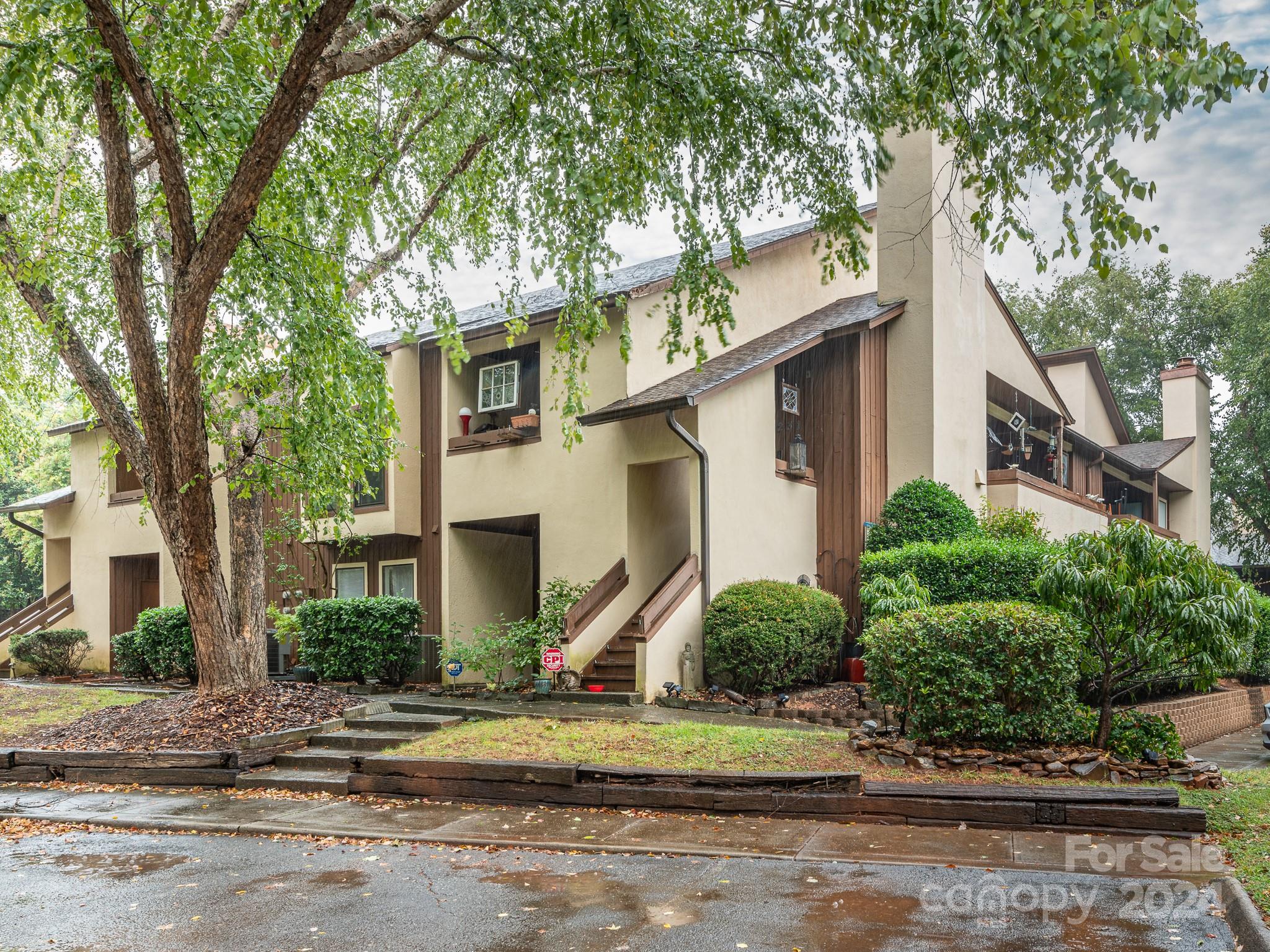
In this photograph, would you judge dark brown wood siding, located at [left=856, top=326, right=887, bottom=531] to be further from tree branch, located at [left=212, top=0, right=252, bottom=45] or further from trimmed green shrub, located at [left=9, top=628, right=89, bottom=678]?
trimmed green shrub, located at [left=9, top=628, right=89, bottom=678]

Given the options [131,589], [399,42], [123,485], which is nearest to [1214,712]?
[399,42]

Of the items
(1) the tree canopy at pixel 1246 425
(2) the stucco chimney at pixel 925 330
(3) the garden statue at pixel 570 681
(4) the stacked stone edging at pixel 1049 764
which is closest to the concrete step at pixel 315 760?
(3) the garden statue at pixel 570 681

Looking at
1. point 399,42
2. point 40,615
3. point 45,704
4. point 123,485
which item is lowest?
point 45,704

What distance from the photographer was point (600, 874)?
6082 mm

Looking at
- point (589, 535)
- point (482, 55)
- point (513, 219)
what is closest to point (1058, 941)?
point (513, 219)

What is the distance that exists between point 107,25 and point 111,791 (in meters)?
6.93

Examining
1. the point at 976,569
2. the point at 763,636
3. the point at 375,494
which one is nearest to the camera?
the point at 763,636

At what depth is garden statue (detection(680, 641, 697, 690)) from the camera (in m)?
13.0

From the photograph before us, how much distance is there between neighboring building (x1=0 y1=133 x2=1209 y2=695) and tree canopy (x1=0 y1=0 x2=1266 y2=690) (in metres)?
2.60

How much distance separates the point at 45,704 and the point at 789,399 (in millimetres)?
12344

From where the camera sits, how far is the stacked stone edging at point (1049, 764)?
25.6ft

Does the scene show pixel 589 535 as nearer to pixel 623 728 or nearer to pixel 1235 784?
pixel 623 728

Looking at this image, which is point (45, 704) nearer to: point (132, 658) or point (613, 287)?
point (132, 658)

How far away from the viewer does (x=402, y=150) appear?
1291 cm
